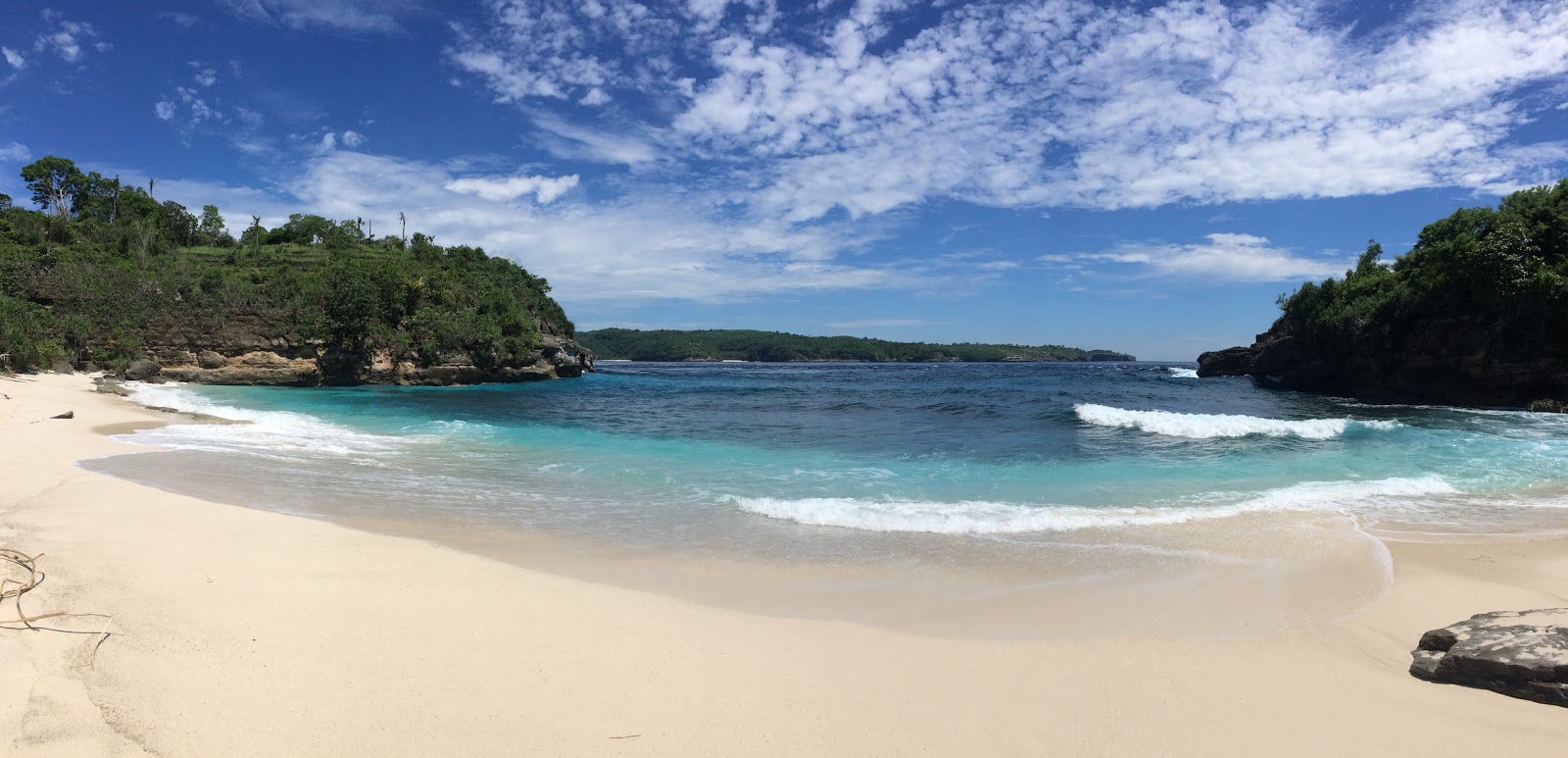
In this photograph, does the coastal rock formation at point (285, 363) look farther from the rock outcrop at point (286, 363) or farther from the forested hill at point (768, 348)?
the forested hill at point (768, 348)

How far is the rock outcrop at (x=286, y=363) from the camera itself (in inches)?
1320

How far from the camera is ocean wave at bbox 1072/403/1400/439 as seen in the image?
55.1 ft

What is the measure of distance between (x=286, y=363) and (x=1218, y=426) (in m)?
44.1

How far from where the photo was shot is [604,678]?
3619 millimetres

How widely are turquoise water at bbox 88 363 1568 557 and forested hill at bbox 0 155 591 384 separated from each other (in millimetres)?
17410

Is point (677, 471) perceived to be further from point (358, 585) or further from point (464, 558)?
point (358, 585)

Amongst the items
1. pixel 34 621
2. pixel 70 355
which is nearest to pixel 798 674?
pixel 34 621

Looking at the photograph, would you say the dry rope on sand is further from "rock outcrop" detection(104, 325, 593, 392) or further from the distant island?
the distant island

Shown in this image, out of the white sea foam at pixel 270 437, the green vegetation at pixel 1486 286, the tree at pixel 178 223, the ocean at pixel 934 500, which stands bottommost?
the white sea foam at pixel 270 437

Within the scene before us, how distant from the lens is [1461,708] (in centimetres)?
355

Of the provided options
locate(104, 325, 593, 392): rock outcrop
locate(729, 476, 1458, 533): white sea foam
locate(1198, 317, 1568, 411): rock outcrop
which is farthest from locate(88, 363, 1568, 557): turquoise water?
locate(104, 325, 593, 392): rock outcrop

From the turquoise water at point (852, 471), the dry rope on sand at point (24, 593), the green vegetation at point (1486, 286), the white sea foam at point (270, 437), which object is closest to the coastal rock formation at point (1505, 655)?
the turquoise water at point (852, 471)

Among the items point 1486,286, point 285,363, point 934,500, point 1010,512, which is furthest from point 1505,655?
point 285,363

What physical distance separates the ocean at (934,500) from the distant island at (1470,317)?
28.9 feet
